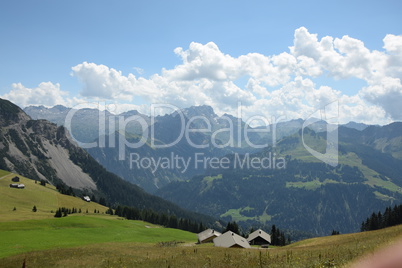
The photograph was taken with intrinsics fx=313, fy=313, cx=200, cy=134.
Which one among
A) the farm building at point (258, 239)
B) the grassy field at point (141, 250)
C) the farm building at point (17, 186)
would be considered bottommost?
the farm building at point (258, 239)

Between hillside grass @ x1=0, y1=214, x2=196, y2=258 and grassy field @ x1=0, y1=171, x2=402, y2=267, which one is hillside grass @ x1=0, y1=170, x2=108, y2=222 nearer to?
grassy field @ x1=0, y1=171, x2=402, y2=267

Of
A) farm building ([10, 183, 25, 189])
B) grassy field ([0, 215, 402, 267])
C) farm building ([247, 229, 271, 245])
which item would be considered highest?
grassy field ([0, 215, 402, 267])

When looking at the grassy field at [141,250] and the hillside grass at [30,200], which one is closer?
the grassy field at [141,250]

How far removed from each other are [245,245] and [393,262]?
246 ft

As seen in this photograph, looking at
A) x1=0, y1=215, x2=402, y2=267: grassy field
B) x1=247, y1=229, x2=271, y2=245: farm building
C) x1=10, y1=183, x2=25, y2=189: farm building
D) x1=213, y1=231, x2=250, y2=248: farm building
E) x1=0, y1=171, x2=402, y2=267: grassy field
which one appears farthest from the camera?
x1=10, y1=183, x2=25, y2=189: farm building

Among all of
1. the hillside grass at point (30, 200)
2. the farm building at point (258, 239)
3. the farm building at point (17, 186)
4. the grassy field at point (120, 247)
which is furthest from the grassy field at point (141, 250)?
the farm building at point (17, 186)

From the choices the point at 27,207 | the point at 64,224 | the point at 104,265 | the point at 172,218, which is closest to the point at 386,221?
the point at 172,218

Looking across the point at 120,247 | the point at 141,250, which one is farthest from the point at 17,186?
the point at 141,250

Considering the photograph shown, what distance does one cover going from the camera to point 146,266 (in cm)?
3009

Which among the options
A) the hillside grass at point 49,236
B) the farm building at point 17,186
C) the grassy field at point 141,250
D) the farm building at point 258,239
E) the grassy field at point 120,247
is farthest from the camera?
the farm building at point 17,186

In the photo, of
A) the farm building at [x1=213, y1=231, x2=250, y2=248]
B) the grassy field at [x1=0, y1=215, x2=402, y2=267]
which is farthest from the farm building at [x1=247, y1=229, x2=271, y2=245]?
the grassy field at [x1=0, y1=215, x2=402, y2=267]

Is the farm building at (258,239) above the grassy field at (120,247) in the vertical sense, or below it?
below

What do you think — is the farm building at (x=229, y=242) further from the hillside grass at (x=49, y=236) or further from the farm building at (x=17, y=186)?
the farm building at (x=17, y=186)

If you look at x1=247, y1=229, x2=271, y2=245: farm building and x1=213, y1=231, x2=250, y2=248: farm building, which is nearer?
x1=213, y1=231, x2=250, y2=248: farm building
